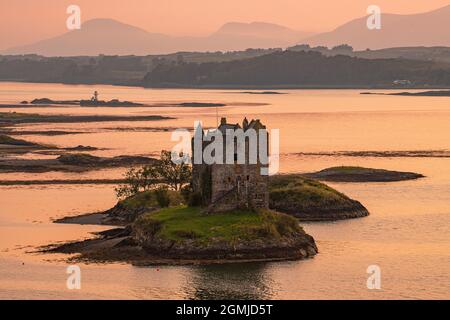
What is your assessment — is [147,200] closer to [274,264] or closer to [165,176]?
[165,176]

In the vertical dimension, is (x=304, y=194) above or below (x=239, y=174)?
below

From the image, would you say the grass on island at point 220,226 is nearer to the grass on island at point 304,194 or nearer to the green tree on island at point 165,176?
the grass on island at point 304,194

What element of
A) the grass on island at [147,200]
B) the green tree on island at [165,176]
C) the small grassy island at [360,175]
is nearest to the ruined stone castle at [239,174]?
the grass on island at [147,200]

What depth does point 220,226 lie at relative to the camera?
3472 inches

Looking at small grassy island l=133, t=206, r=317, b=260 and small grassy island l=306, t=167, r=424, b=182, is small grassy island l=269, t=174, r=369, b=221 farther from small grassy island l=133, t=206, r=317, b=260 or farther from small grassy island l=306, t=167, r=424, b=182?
small grassy island l=306, t=167, r=424, b=182

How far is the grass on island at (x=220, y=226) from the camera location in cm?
8706

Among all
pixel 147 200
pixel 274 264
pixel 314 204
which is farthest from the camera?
pixel 314 204

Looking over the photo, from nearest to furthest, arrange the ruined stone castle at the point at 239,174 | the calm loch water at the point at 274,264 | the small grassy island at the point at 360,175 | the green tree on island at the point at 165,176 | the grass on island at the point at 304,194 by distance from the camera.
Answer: the calm loch water at the point at 274,264, the ruined stone castle at the point at 239,174, the grass on island at the point at 304,194, the green tree on island at the point at 165,176, the small grassy island at the point at 360,175

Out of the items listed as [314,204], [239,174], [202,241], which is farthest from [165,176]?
[202,241]

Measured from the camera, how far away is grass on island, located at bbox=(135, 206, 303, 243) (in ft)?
286

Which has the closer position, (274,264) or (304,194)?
(274,264)

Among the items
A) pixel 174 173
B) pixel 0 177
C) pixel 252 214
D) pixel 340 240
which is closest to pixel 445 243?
pixel 340 240

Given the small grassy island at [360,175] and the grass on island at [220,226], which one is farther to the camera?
the small grassy island at [360,175]

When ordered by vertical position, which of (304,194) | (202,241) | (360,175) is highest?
(304,194)
